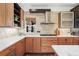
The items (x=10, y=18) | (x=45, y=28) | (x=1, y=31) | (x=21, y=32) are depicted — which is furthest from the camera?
(x=45, y=28)

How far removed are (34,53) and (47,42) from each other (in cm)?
64

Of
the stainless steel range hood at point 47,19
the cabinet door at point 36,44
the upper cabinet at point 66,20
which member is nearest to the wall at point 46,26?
the stainless steel range hood at point 47,19

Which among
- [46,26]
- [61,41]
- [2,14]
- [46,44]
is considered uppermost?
[2,14]

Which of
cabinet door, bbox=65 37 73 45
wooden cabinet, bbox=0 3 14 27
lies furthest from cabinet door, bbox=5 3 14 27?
cabinet door, bbox=65 37 73 45

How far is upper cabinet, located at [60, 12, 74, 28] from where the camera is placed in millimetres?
6887

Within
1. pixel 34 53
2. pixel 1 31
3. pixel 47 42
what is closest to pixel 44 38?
pixel 47 42

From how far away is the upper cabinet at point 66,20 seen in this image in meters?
6.89

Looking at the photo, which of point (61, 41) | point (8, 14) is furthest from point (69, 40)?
point (8, 14)

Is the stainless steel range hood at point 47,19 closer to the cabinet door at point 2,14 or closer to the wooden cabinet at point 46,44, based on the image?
the wooden cabinet at point 46,44

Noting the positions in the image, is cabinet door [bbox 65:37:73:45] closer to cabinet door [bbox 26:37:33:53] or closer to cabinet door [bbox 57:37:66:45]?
cabinet door [bbox 57:37:66:45]

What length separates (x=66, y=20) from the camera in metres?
6.97

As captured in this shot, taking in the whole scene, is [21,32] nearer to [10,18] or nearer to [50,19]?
[50,19]

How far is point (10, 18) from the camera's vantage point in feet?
11.4

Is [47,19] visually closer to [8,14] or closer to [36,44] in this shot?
[36,44]
